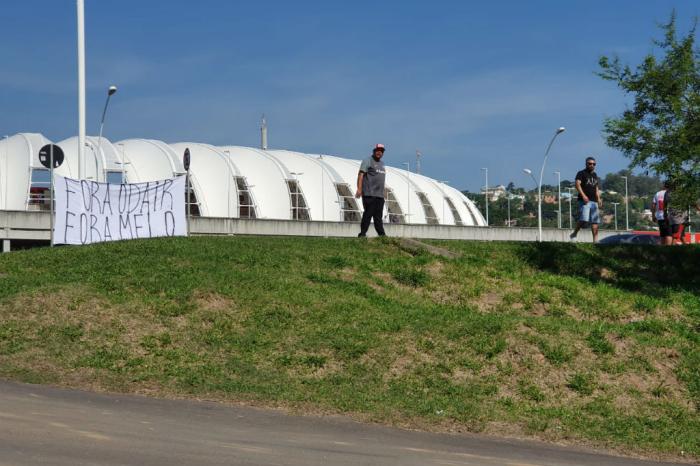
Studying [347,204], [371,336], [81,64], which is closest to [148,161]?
[347,204]

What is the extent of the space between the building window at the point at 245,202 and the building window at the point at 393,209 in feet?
29.1

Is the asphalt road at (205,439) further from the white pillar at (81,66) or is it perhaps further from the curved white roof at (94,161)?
the curved white roof at (94,161)

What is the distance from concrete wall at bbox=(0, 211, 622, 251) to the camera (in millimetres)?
36250

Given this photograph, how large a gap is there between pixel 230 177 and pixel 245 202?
161 centimetres

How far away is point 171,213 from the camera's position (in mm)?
21609

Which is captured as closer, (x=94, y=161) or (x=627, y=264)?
(x=627, y=264)

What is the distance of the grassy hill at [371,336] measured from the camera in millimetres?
10930

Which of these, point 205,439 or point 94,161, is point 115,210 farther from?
point 94,161

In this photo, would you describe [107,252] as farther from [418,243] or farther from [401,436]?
[401,436]

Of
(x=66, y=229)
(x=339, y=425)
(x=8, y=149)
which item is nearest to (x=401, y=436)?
(x=339, y=425)

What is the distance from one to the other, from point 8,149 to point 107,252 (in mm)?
38530

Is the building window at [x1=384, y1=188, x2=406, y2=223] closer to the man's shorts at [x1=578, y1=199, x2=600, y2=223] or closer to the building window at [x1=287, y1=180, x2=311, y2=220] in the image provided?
the building window at [x1=287, y1=180, x2=311, y2=220]

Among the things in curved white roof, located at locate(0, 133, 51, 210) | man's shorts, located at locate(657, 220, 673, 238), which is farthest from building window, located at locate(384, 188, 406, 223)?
man's shorts, located at locate(657, 220, 673, 238)

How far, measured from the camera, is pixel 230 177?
55.2m
